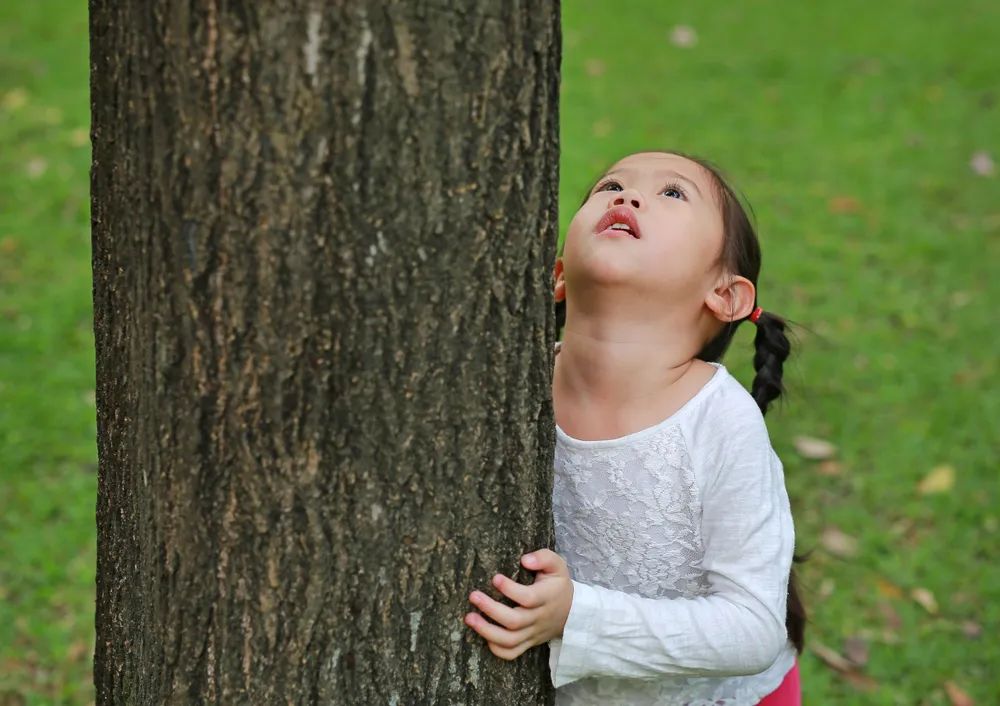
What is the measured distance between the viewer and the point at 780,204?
6367 millimetres

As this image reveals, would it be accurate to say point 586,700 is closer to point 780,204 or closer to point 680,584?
point 680,584

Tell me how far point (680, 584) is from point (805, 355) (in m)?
3.22

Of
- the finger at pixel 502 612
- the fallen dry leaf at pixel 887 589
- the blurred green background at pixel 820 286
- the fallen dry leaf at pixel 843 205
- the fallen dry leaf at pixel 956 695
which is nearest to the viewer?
the finger at pixel 502 612

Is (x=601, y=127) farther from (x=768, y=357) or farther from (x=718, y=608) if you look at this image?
(x=718, y=608)

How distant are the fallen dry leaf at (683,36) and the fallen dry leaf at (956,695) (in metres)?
6.48

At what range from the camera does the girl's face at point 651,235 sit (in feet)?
6.28

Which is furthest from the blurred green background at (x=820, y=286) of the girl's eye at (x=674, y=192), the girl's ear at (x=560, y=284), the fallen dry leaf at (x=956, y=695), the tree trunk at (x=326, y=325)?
the tree trunk at (x=326, y=325)

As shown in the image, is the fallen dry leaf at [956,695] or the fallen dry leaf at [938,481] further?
the fallen dry leaf at [938,481]

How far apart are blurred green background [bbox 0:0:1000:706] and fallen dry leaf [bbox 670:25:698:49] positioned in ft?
0.11

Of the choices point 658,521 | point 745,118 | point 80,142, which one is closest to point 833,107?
point 745,118

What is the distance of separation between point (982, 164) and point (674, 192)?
557 centimetres

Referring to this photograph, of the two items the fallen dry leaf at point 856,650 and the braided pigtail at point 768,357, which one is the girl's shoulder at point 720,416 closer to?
the braided pigtail at point 768,357

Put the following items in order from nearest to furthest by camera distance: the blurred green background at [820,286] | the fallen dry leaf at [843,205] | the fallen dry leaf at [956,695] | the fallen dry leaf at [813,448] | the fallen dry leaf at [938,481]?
the fallen dry leaf at [956,695] → the blurred green background at [820,286] → the fallen dry leaf at [938,481] → the fallen dry leaf at [813,448] → the fallen dry leaf at [843,205]

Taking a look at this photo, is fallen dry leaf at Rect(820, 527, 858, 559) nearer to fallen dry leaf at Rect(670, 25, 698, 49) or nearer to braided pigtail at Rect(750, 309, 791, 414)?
braided pigtail at Rect(750, 309, 791, 414)
